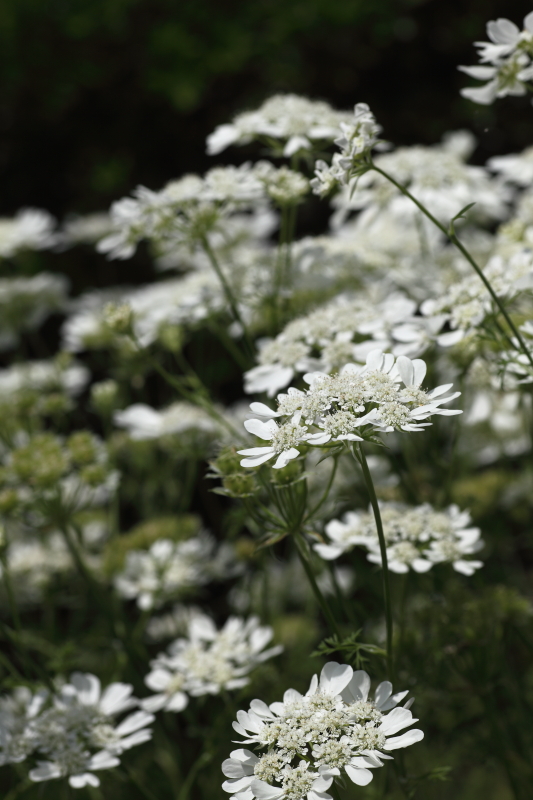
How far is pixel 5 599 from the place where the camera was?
8.16ft

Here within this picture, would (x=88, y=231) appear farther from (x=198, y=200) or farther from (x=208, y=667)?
(x=208, y=667)

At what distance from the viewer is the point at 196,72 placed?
394cm

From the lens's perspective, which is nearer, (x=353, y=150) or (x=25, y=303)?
(x=353, y=150)

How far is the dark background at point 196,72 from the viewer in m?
3.99

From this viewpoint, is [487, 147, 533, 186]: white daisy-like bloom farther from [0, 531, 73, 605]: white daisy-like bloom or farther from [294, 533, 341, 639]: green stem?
[0, 531, 73, 605]: white daisy-like bloom

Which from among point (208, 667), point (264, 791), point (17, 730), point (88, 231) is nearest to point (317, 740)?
point (264, 791)

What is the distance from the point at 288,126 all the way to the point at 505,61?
50 cm

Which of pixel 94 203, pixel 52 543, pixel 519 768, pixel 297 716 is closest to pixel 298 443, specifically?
pixel 297 716

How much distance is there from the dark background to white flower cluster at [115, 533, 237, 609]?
8.43 feet

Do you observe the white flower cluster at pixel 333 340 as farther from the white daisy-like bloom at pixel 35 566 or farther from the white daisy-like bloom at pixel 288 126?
the white daisy-like bloom at pixel 35 566

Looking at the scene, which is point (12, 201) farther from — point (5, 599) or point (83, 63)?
point (5, 599)

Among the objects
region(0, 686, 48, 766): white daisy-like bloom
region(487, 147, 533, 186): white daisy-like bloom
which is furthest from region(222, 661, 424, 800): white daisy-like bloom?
region(487, 147, 533, 186): white daisy-like bloom

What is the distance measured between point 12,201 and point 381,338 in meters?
3.66

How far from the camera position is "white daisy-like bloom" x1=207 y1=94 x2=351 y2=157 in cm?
171
